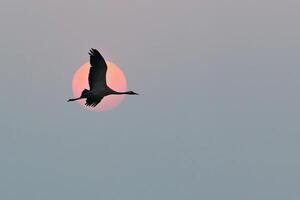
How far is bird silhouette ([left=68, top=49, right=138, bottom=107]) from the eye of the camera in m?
116

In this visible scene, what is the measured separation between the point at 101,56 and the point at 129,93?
427 inches

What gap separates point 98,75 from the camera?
11769 cm

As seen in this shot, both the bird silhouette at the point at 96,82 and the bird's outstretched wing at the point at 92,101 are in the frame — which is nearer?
the bird silhouette at the point at 96,82

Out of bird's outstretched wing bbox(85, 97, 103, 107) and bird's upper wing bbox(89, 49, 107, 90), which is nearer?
bird's upper wing bbox(89, 49, 107, 90)

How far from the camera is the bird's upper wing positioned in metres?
116

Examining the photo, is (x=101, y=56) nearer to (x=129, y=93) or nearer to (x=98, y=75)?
(x=98, y=75)

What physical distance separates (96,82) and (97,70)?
1.83 m

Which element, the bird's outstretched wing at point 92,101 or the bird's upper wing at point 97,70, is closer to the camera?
the bird's upper wing at point 97,70

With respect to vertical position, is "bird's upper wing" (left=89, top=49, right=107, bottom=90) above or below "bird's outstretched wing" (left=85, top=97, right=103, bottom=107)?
above

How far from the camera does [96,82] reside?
118500mm

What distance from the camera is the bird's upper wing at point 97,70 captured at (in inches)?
4550

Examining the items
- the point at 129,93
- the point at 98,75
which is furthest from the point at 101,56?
Answer: the point at 129,93

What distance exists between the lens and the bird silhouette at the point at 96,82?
11569 cm

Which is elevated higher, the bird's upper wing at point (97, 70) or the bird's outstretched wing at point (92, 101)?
the bird's upper wing at point (97, 70)
